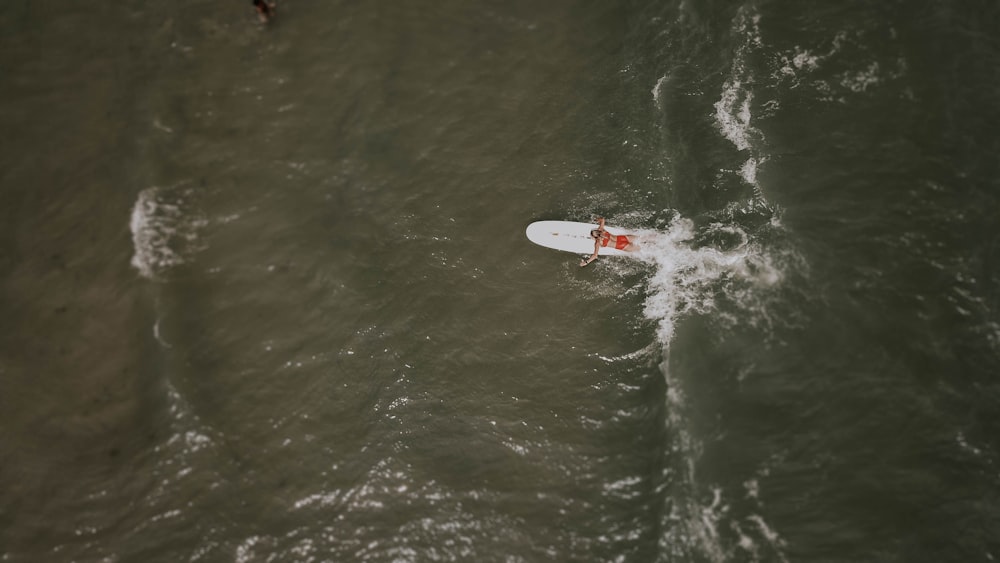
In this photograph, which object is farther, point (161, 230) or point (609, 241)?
point (161, 230)

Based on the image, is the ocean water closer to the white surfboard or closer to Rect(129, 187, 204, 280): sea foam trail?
Rect(129, 187, 204, 280): sea foam trail

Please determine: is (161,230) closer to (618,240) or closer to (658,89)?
(618,240)

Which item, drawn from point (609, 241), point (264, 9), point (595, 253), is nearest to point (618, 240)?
point (609, 241)

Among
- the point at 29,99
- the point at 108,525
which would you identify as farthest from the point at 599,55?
the point at 108,525

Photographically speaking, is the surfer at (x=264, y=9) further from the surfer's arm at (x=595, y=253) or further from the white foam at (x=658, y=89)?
the surfer's arm at (x=595, y=253)

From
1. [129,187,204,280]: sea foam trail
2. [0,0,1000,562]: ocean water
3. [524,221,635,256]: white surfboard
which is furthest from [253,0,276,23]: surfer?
[524,221,635,256]: white surfboard

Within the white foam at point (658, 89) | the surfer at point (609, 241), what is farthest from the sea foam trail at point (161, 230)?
the white foam at point (658, 89)
